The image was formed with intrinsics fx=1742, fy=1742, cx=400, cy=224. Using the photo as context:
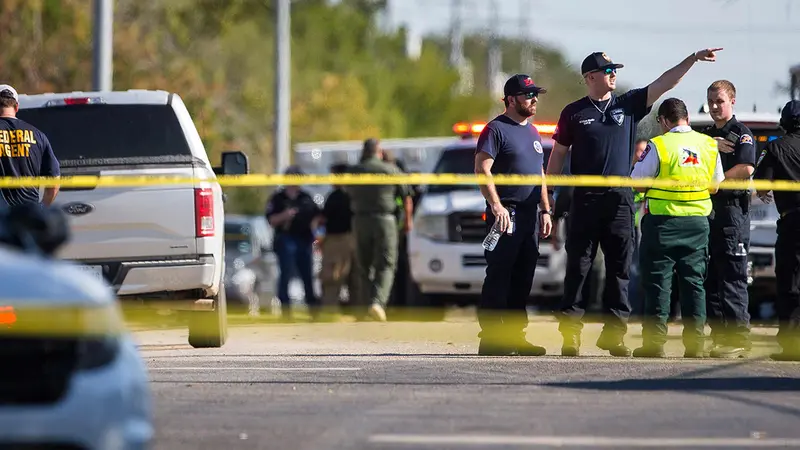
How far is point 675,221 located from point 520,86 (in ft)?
4.56

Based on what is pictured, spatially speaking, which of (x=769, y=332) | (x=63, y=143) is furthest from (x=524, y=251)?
(x=769, y=332)

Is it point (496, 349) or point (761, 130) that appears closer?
point (496, 349)

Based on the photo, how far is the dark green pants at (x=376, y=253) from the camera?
1786 cm

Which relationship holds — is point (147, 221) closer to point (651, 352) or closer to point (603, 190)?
point (603, 190)

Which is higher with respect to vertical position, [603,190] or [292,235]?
[603,190]

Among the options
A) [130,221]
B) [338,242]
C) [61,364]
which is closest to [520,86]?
[130,221]

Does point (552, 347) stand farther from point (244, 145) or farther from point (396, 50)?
point (396, 50)

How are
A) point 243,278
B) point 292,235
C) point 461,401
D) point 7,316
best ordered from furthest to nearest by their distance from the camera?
point 243,278
point 292,235
point 461,401
point 7,316

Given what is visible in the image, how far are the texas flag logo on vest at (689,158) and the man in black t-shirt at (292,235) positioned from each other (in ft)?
30.8

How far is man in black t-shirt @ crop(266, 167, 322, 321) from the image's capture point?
20.7 meters

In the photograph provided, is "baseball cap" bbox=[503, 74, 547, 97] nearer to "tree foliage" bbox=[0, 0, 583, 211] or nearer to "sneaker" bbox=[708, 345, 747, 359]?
"sneaker" bbox=[708, 345, 747, 359]

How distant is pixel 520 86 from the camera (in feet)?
38.2

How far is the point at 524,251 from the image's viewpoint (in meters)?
11.7

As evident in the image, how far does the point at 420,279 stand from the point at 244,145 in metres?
33.4
